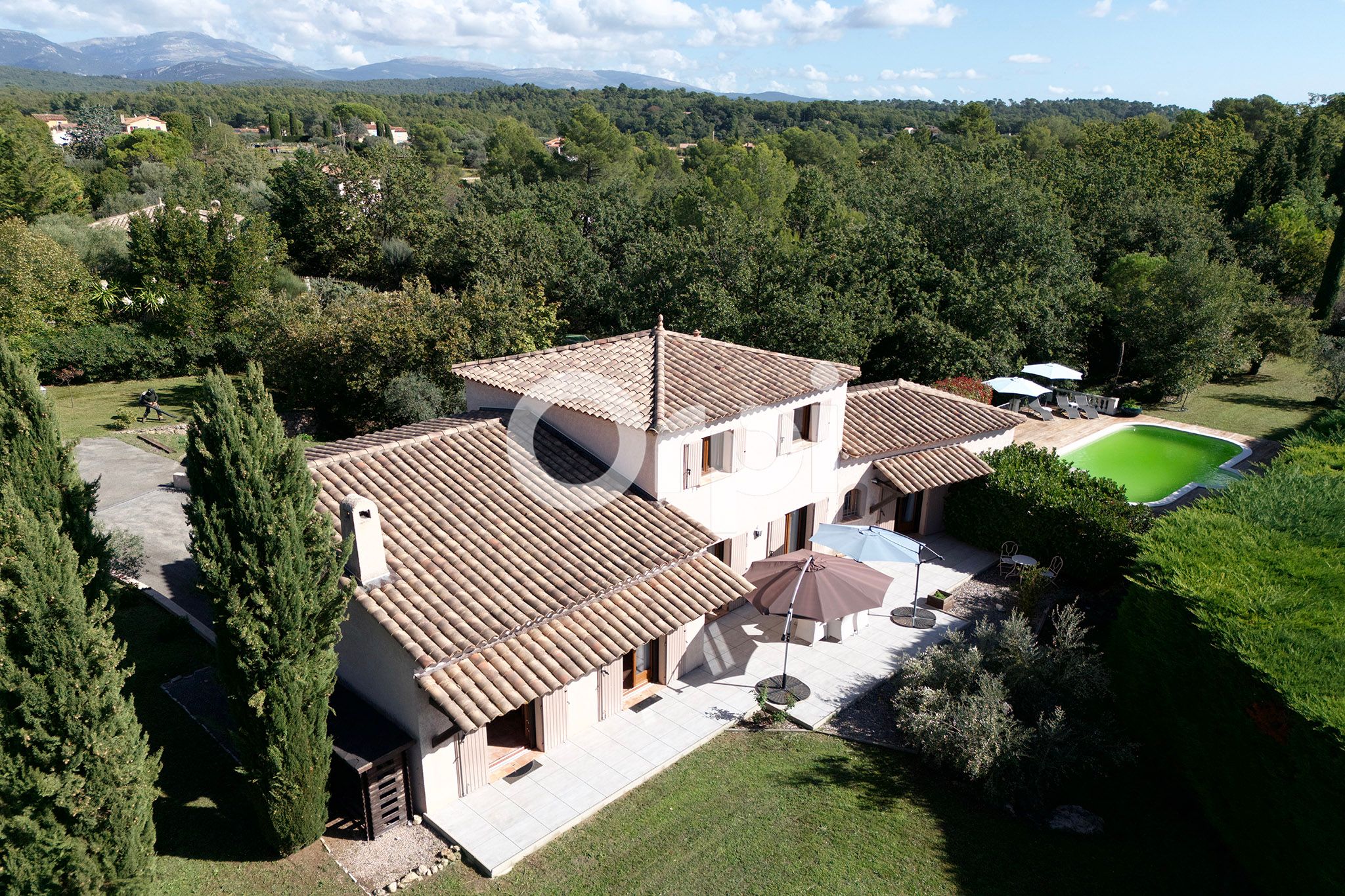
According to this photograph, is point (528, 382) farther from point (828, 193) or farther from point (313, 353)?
point (828, 193)

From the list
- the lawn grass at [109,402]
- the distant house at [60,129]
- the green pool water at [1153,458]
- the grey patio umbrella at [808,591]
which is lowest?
the lawn grass at [109,402]

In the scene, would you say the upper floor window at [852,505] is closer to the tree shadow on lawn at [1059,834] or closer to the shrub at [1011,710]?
the shrub at [1011,710]

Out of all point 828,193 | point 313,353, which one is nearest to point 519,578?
point 313,353

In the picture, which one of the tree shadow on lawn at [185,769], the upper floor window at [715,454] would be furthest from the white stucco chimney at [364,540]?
the upper floor window at [715,454]

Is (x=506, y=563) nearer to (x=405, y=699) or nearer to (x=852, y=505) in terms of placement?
(x=405, y=699)

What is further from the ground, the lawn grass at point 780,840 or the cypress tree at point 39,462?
the cypress tree at point 39,462
